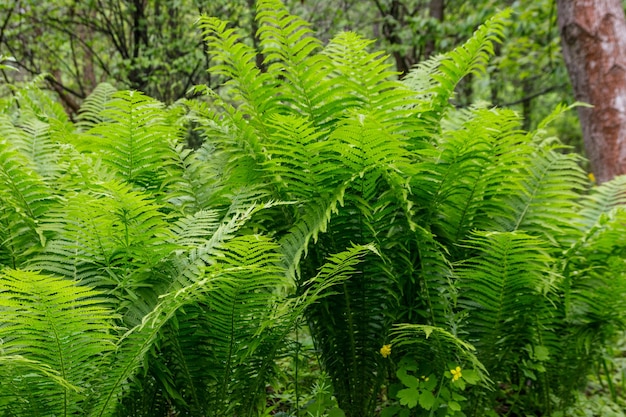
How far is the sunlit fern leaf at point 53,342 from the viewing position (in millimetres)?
1071

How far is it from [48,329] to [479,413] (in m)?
1.39

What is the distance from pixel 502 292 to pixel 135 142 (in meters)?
1.28

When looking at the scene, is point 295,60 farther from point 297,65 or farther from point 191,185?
point 191,185

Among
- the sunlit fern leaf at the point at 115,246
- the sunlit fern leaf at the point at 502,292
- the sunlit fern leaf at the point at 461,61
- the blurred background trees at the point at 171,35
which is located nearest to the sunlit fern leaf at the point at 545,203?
the sunlit fern leaf at the point at 502,292

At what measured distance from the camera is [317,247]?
161 cm

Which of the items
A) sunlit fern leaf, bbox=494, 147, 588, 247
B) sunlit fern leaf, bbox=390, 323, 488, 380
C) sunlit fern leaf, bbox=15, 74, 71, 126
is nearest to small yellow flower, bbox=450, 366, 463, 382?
sunlit fern leaf, bbox=390, 323, 488, 380

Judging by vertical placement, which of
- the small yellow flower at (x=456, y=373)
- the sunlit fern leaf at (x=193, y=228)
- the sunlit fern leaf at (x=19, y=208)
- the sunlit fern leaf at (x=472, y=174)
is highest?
the sunlit fern leaf at (x=19, y=208)

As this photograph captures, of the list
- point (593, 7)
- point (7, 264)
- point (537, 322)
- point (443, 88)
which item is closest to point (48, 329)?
point (7, 264)

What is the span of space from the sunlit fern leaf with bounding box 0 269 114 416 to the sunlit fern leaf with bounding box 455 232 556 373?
1.02 meters

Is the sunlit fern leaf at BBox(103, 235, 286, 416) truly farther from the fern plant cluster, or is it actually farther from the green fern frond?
the green fern frond

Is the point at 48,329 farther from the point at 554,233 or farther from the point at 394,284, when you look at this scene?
the point at 554,233

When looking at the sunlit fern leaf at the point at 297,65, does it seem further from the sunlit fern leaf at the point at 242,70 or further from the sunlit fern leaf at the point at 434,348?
the sunlit fern leaf at the point at 434,348

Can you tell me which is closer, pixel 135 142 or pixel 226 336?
pixel 226 336

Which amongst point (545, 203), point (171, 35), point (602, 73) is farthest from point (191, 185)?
point (171, 35)
